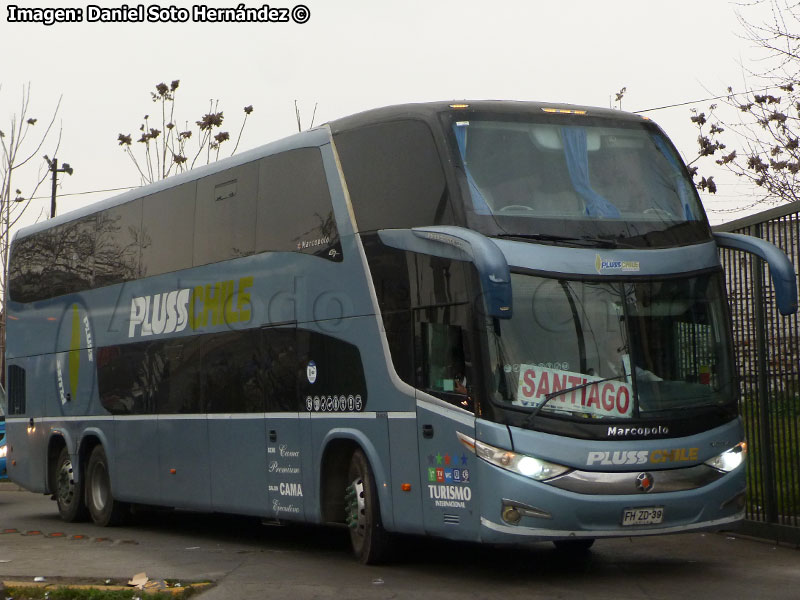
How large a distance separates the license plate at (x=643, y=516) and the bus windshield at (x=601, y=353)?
0.72m

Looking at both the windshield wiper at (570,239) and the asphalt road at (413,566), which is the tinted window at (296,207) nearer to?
the windshield wiper at (570,239)

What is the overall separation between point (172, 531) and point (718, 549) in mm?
7153

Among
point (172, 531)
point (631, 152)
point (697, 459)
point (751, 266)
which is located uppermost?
point (631, 152)

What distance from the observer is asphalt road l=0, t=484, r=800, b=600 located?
10.3 meters

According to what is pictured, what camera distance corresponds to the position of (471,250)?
10.2 m

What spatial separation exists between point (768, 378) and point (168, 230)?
711cm

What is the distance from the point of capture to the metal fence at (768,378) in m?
12.7

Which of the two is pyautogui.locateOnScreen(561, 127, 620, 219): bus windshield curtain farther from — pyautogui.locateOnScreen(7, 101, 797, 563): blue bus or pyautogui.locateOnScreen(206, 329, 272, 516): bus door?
pyautogui.locateOnScreen(206, 329, 272, 516): bus door

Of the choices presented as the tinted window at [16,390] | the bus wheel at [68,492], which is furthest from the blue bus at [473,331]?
the tinted window at [16,390]

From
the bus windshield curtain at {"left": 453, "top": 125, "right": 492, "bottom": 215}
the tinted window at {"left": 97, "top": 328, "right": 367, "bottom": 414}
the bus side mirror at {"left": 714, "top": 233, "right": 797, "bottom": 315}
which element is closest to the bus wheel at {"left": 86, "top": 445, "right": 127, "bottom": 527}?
the tinted window at {"left": 97, "top": 328, "right": 367, "bottom": 414}

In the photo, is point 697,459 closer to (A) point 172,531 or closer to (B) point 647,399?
(B) point 647,399

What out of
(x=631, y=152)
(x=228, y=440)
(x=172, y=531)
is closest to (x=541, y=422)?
(x=631, y=152)

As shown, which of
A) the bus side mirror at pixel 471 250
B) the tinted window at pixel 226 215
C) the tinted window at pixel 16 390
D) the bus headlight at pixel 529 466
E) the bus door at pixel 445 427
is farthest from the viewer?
the tinted window at pixel 16 390

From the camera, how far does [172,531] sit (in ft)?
55.6
